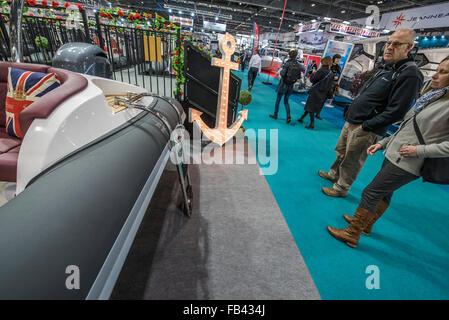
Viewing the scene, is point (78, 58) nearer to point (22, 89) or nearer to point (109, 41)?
point (22, 89)

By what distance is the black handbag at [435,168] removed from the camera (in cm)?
123

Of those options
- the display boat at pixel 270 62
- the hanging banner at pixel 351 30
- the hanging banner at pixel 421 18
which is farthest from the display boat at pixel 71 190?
the hanging banner at pixel 351 30

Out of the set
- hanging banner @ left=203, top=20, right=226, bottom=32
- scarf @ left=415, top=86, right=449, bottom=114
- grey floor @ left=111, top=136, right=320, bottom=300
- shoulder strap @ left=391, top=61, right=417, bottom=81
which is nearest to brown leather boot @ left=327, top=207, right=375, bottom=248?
grey floor @ left=111, top=136, right=320, bottom=300

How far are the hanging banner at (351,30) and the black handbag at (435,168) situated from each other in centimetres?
1276

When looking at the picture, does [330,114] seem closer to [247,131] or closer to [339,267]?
[247,131]

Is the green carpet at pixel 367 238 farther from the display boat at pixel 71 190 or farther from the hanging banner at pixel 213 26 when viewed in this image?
the hanging banner at pixel 213 26

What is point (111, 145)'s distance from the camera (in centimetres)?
110

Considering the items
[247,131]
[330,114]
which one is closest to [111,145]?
[247,131]

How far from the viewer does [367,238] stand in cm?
183

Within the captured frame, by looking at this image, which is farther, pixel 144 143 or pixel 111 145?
pixel 144 143

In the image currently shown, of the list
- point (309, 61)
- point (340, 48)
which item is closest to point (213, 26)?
point (309, 61)

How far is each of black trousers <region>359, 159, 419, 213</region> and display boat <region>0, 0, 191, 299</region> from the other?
5.09 ft

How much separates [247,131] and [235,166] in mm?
1480

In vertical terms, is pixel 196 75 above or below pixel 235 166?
above
